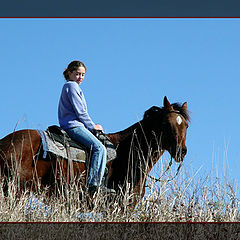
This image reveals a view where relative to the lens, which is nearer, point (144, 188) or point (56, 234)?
point (56, 234)

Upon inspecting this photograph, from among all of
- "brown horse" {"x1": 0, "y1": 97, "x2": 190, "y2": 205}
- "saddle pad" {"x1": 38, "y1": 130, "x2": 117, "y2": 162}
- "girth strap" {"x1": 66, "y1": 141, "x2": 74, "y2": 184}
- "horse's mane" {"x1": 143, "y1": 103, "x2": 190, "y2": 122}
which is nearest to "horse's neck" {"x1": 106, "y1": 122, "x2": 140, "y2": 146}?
"brown horse" {"x1": 0, "y1": 97, "x2": 190, "y2": 205}

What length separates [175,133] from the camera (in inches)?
269

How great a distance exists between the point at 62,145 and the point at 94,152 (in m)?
0.49

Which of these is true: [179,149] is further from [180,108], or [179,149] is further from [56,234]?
[56,234]

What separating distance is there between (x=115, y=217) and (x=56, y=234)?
1.31m

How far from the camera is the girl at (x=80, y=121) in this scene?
251 inches

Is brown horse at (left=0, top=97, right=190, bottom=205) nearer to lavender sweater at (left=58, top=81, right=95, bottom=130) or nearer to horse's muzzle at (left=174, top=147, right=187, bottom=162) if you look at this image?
horse's muzzle at (left=174, top=147, right=187, bottom=162)

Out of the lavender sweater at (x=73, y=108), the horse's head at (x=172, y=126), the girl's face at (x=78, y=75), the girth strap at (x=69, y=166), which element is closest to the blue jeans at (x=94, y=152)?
the lavender sweater at (x=73, y=108)

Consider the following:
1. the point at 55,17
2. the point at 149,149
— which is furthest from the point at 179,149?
the point at 55,17

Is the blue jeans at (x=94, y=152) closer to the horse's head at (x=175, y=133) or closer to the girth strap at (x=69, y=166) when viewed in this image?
the girth strap at (x=69, y=166)

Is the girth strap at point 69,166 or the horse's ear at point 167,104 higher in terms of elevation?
the horse's ear at point 167,104

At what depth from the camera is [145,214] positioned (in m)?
5.75

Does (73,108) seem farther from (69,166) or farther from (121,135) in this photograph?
(121,135)

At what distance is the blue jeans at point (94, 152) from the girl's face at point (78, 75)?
0.74m
